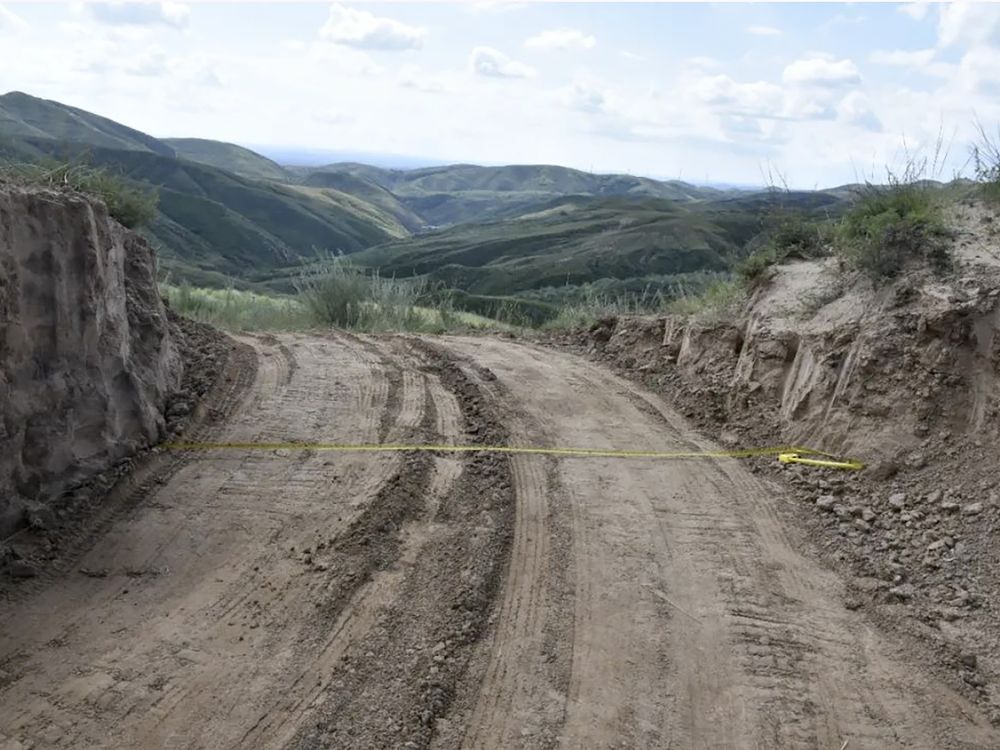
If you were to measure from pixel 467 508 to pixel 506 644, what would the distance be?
1.54m

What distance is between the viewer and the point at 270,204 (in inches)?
3083

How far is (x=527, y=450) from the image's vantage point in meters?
6.62

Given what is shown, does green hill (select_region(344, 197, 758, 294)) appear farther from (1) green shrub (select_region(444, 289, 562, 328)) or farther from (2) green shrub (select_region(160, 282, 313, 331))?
(2) green shrub (select_region(160, 282, 313, 331))

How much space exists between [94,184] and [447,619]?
608 centimetres

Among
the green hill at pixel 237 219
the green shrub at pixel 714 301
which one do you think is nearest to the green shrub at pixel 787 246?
the green shrub at pixel 714 301

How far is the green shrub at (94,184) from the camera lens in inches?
239

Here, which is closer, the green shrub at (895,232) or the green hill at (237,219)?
the green shrub at (895,232)

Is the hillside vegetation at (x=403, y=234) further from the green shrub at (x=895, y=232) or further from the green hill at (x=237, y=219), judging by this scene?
the green shrub at (x=895, y=232)

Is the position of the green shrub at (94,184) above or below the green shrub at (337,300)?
above

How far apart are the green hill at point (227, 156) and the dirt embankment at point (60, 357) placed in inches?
4860

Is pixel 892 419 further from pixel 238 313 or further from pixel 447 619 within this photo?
pixel 238 313

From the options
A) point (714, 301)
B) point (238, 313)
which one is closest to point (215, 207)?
point (238, 313)

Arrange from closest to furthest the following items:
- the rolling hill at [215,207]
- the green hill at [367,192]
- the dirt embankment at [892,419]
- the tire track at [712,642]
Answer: the tire track at [712,642] → the dirt embankment at [892,419] → the rolling hill at [215,207] → the green hill at [367,192]

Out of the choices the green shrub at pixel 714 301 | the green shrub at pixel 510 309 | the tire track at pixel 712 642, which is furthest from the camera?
the green shrub at pixel 510 309
